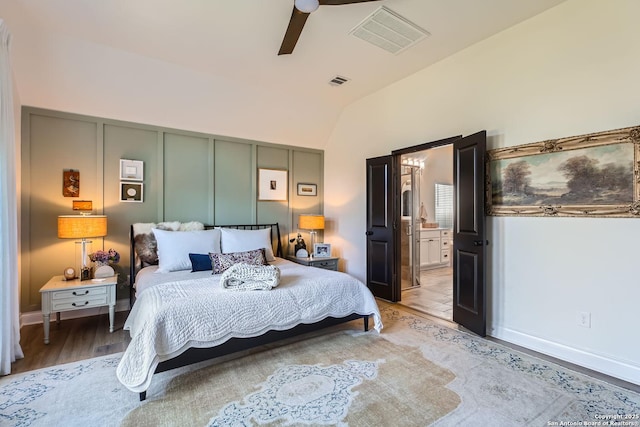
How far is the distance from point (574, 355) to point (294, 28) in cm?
370

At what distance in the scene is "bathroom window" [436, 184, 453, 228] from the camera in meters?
7.39

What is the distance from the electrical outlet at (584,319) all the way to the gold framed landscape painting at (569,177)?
0.85 meters

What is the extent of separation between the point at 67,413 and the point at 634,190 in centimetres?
435

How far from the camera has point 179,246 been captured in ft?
11.8

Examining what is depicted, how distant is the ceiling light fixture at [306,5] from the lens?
2141mm

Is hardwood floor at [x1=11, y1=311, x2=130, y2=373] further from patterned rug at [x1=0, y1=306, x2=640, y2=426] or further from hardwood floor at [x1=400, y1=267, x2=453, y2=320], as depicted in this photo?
hardwood floor at [x1=400, y1=267, x2=453, y2=320]

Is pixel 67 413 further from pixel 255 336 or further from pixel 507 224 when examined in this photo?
pixel 507 224

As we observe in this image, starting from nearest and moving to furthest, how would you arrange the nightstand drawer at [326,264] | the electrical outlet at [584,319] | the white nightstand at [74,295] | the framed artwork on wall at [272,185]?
the electrical outlet at [584,319] → the white nightstand at [74,295] → the nightstand drawer at [326,264] → the framed artwork on wall at [272,185]

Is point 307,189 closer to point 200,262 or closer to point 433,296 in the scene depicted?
point 200,262

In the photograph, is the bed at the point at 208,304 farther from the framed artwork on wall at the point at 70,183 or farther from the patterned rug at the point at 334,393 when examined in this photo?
the framed artwork on wall at the point at 70,183

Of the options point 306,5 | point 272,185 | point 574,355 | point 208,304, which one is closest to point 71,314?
point 208,304

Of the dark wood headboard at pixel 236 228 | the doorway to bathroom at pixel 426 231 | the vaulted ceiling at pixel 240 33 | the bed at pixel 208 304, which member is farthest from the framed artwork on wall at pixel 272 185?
the doorway to bathroom at pixel 426 231

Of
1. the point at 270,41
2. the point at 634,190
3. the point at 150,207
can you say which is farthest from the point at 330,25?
the point at 150,207

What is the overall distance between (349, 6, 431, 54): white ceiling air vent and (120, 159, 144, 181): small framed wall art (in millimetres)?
3150
